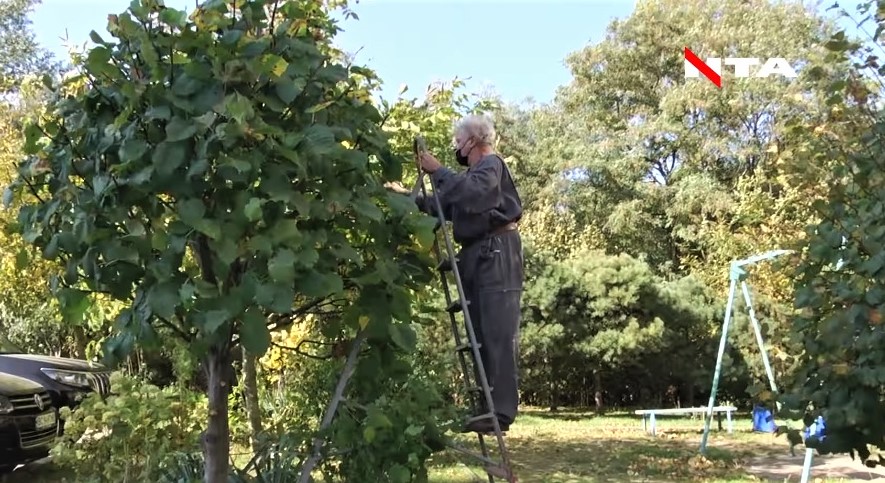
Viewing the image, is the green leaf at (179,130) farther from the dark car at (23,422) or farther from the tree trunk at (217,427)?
the dark car at (23,422)

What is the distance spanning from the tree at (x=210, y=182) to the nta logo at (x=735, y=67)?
18396 millimetres

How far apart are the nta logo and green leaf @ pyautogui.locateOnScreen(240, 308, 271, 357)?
61.9 ft

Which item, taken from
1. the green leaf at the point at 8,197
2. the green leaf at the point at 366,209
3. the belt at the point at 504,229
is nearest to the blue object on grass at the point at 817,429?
the belt at the point at 504,229

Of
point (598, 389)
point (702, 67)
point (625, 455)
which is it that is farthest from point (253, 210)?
point (702, 67)

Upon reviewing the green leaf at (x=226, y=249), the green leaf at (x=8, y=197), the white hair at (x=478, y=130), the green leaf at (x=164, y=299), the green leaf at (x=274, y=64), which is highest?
the white hair at (x=478, y=130)

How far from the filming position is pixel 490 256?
3.22 metres

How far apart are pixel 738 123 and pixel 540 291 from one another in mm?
10382

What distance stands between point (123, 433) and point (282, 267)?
2.66 m

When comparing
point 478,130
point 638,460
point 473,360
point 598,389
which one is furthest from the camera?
point 598,389

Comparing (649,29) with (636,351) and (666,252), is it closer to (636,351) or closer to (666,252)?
(666,252)

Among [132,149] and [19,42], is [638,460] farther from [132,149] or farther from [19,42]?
[19,42]

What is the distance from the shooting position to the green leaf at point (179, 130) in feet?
6.82

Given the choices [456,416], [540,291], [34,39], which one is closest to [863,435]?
[456,416]

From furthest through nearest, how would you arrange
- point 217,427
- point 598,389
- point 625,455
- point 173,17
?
point 598,389
point 625,455
point 217,427
point 173,17
